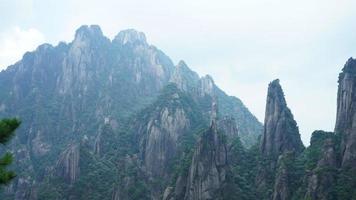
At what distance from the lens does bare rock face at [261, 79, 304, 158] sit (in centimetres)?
10175

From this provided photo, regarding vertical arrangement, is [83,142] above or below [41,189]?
above

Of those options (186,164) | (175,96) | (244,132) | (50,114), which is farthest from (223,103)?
(186,164)

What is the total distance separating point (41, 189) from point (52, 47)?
93673 mm

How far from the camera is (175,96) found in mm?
140125

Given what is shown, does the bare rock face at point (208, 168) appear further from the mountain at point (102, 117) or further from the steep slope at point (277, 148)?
the mountain at point (102, 117)

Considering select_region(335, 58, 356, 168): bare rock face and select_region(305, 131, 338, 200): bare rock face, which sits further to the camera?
select_region(335, 58, 356, 168): bare rock face

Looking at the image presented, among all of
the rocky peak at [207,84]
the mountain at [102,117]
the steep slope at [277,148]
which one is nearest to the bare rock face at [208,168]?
the steep slope at [277,148]

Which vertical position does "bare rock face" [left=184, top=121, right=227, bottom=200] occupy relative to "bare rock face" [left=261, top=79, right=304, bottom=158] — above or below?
below

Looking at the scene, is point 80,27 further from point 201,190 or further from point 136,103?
point 201,190

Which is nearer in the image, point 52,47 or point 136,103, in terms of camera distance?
point 136,103

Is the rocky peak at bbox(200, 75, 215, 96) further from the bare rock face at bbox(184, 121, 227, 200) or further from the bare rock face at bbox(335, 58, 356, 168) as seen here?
the bare rock face at bbox(335, 58, 356, 168)

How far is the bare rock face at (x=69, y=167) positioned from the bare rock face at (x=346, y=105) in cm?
5529

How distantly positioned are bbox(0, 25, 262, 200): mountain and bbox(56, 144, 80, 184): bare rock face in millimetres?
215

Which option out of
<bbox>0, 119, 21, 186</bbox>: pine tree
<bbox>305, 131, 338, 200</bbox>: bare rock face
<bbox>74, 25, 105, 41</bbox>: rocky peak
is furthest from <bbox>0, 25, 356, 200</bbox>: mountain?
<bbox>0, 119, 21, 186</bbox>: pine tree
